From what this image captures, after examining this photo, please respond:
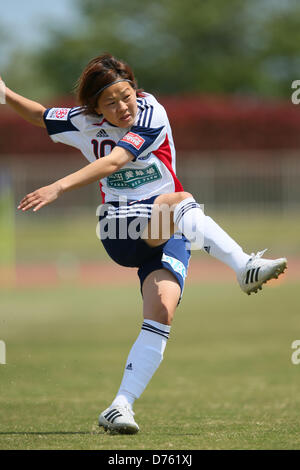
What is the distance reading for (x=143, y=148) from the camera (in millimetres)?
5625

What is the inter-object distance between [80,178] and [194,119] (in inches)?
1287

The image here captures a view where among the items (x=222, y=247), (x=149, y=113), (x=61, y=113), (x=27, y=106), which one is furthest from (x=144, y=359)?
(x=27, y=106)

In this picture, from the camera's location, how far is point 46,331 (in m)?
13.2

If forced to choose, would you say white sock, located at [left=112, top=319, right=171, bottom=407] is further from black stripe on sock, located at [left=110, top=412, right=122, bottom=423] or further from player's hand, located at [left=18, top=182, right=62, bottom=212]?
player's hand, located at [left=18, top=182, right=62, bottom=212]

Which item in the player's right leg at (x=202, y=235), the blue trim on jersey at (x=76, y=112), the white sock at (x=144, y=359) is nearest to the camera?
the player's right leg at (x=202, y=235)

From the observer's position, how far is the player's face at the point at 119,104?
18.4ft

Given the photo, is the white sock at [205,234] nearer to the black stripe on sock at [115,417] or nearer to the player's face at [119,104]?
the player's face at [119,104]

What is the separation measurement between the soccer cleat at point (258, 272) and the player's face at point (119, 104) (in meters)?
1.19

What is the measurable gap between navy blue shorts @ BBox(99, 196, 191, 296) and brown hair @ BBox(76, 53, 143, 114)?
677mm

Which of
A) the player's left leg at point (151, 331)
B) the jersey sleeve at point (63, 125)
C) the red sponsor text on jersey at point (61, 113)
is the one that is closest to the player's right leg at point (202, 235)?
the player's left leg at point (151, 331)

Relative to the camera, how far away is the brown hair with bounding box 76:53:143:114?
5613 millimetres

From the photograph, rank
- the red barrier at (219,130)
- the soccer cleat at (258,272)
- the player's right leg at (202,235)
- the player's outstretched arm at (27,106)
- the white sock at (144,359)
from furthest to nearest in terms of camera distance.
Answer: the red barrier at (219,130) < the player's outstretched arm at (27,106) < the white sock at (144,359) < the player's right leg at (202,235) < the soccer cleat at (258,272)

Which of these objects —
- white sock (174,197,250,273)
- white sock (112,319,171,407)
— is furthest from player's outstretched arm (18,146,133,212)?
white sock (112,319,171,407)
